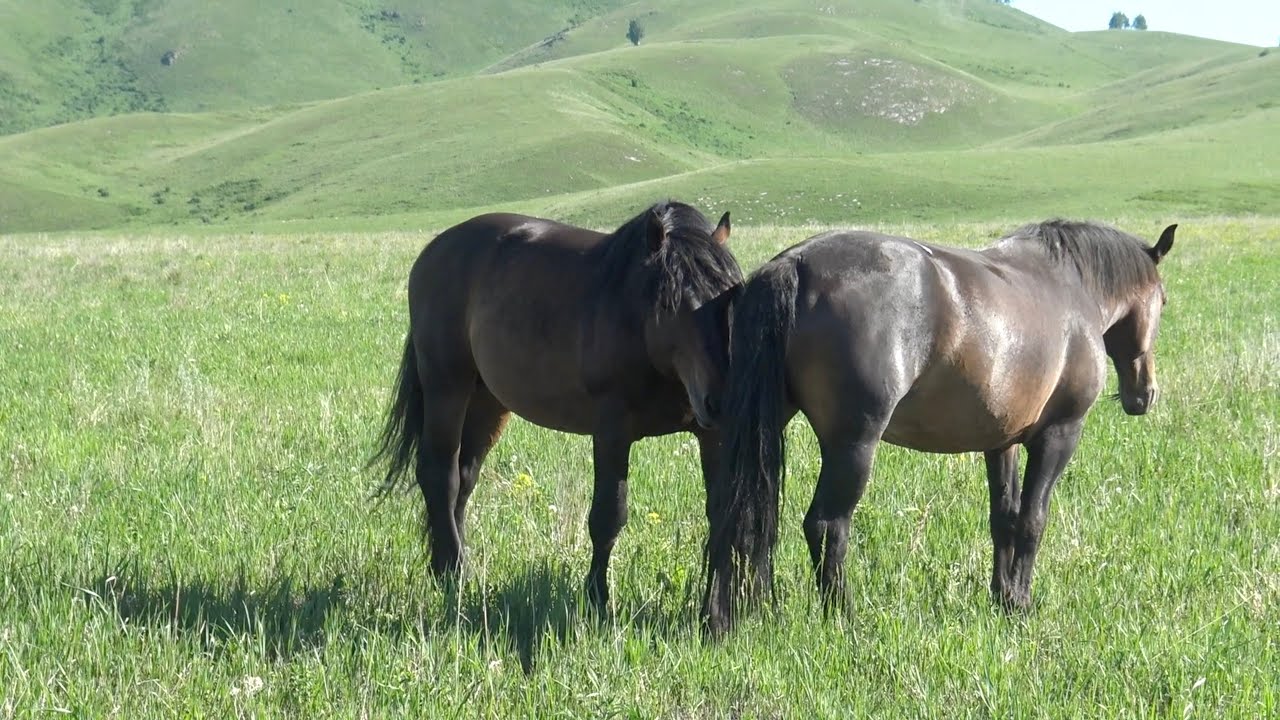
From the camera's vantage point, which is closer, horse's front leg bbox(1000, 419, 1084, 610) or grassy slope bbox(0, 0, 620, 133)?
horse's front leg bbox(1000, 419, 1084, 610)

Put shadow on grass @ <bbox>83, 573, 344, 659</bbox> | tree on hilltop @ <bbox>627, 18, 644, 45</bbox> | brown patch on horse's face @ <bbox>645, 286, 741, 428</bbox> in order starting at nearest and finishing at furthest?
shadow on grass @ <bbox>83, 573, 344, 659</bbox> → brown patch on horse's face @ <bbox>645, 286, 741, 428</bbox> → tree on hilltop @ <bbox>627, 18, 644, 45</bbox>

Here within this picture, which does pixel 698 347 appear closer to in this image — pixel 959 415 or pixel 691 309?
pixel 691 309

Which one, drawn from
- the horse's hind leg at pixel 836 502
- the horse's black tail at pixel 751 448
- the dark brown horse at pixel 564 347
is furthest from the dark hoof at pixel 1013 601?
the dark brown horse at pixel 564 347

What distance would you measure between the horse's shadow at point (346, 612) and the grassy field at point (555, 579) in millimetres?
20

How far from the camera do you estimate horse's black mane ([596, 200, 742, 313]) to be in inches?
176

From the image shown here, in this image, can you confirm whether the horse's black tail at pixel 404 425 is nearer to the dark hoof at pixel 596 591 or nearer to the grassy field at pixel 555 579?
the grassy field at pixel 555 579

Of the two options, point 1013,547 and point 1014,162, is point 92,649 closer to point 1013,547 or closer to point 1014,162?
Result: point 1013,547

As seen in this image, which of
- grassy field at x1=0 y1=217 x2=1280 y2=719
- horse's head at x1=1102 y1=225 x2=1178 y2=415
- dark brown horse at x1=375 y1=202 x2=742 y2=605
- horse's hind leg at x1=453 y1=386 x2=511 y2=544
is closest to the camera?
grassy field at x1=0 y1=217 x2=1280 y2=719

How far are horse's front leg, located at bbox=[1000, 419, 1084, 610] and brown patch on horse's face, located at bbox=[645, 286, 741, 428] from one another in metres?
1.57

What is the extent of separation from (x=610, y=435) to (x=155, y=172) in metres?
88.9

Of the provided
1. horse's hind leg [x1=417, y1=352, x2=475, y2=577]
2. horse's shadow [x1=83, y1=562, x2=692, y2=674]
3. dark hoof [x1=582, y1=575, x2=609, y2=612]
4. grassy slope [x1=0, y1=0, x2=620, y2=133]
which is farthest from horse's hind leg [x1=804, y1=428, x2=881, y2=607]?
grassy slope [x1=0, y1=0, x2=620, y2=133]

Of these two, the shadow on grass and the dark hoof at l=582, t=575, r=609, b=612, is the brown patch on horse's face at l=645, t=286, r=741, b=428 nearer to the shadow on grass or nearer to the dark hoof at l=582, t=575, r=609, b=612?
the dark hoof at l=582, t=575, r=609, b=612

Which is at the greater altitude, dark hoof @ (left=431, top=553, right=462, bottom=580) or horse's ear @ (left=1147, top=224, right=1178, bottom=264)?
horse's ear @ (left=1147, top=224, right=1178, bottom=264)

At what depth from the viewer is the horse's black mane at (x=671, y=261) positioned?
448 cm
